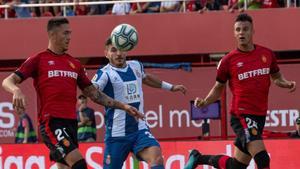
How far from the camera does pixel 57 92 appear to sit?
1267 cm

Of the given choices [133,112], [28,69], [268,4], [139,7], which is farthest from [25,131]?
[133,112]

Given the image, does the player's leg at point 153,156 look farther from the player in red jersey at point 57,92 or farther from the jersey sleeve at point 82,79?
the jersey sleeve at point 82,79

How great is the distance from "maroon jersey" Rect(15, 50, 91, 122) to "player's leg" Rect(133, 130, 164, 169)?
102 centimetres

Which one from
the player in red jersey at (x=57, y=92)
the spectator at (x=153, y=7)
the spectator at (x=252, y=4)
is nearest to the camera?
the player in red jersey at (x=57, y=92)

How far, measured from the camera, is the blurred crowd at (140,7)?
23328 millimetres

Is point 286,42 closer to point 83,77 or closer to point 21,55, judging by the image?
point 21,55

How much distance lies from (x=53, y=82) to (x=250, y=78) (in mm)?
2545

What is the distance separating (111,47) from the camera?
13797 millimetres

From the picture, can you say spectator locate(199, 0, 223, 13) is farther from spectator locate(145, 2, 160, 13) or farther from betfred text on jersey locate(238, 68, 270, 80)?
betfred text on jersey locate(238, 68, 270, 80)

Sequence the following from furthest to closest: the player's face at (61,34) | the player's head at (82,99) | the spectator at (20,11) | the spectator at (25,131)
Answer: the spectator at (20,11), the spectator at (25,131), the player's head at (82,99), the player's face at (61,34)

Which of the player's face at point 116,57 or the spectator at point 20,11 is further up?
the spectator at point 20,11

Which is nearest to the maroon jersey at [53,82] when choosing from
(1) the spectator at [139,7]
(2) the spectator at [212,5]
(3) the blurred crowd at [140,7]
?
(3) the blurred crowd at [140,7]

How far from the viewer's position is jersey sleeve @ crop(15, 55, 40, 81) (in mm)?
12547

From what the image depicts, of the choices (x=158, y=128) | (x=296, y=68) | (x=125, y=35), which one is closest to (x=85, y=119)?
(x=158, y=128)
